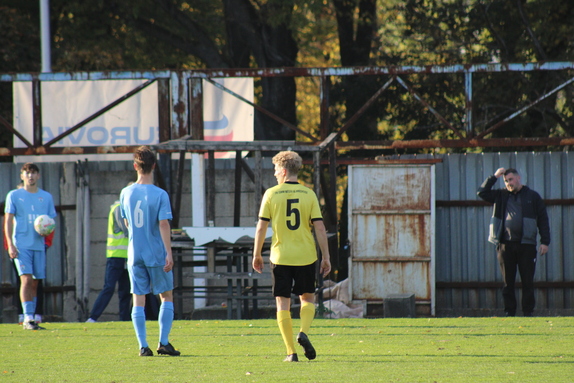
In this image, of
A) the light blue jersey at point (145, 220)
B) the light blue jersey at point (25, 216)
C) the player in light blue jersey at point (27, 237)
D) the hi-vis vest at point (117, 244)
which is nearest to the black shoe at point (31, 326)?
the player in light blue jersey at point (27, 237)

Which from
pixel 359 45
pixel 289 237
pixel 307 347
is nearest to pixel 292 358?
pixel 307 347

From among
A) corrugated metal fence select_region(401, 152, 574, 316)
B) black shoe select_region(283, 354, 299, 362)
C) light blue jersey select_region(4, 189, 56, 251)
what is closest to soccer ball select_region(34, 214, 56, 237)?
light blue jersey select_region(4, 189, 56, 251)

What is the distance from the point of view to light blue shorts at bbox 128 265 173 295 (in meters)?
6.62

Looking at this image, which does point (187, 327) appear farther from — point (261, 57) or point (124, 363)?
point (261, 57)

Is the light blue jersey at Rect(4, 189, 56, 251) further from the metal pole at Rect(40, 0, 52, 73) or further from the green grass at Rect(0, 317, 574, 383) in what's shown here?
the metal pole at Rect(40, 0, 52, 73)

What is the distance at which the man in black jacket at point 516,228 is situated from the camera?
10.2 m

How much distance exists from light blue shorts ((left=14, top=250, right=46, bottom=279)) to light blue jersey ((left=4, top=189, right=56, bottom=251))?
0.19 ft

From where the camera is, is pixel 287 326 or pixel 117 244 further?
pixel 117 244

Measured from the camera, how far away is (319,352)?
696 centimetres

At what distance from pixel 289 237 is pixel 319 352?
1163 millimetres

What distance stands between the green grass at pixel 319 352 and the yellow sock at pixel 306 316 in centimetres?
27

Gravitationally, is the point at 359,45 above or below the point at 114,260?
above

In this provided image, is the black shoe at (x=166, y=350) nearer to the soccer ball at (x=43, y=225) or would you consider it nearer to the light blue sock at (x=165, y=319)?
the light blue sock at (x=165, y=319)

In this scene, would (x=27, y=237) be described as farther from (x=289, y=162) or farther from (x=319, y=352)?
(x=289, y=162)
